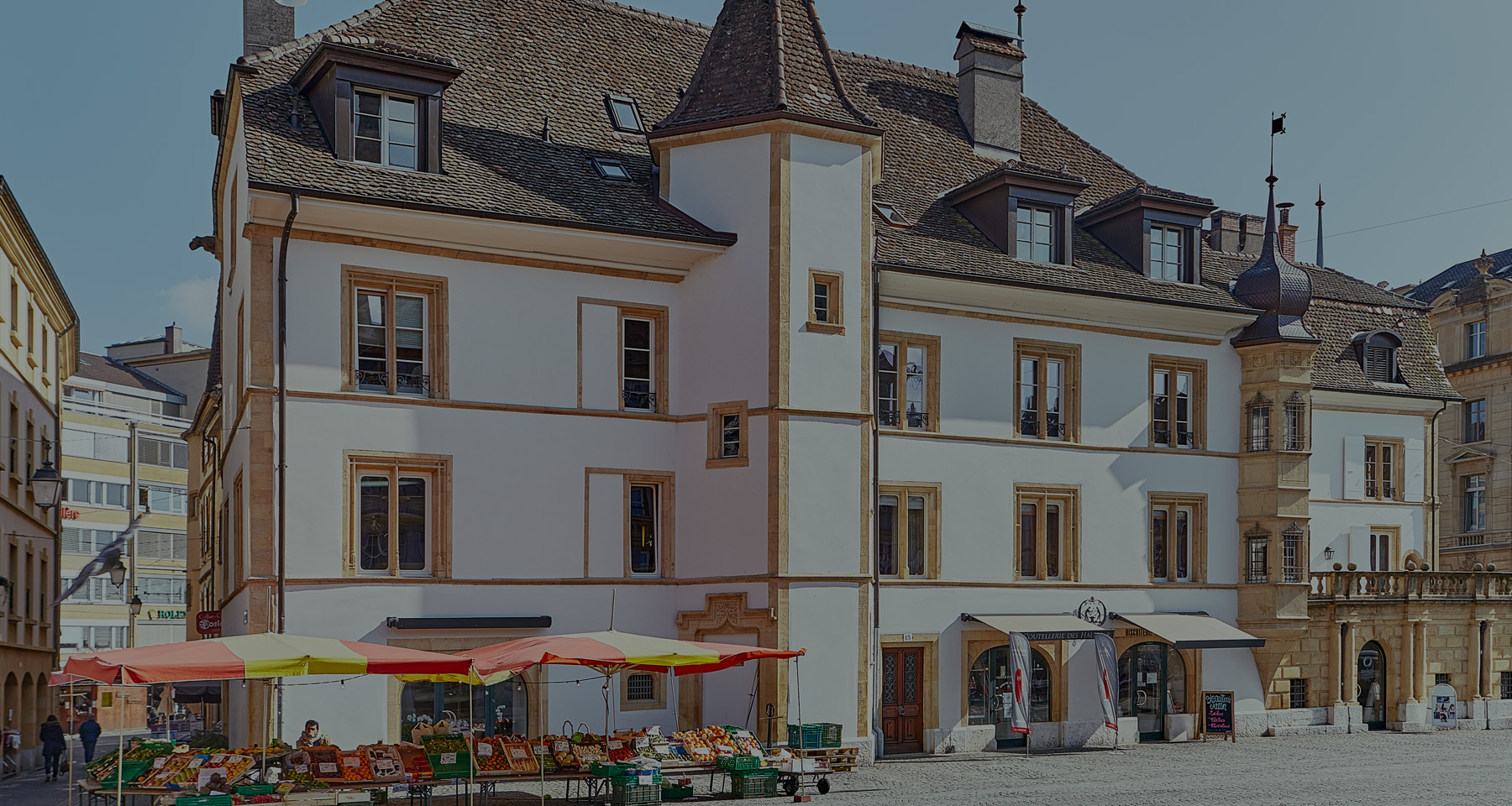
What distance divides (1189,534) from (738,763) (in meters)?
14.2

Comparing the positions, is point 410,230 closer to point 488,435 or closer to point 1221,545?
point 488,435

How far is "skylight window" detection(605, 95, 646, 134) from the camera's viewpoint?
28.5 meters

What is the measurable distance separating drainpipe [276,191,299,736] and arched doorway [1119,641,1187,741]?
54.3ft

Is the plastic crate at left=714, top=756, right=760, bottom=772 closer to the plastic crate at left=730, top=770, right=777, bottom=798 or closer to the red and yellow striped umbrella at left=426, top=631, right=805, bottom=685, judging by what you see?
the plastic crate at left=730, top=770, right=777, bottom=798

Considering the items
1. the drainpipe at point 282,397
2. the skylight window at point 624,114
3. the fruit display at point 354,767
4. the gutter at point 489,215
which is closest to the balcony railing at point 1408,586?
the gutter at point 489,215

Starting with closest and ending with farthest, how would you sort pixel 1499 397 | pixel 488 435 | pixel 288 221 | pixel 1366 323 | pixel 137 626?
pixel 288 221 → pixel 488 435 → pixel 1366 323 → pixel 1499 397 → pixel 137 626

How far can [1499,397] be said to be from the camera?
5750 centimetres

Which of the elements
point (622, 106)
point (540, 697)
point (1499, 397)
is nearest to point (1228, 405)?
point (622, 106)

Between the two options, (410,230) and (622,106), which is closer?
(410,230)

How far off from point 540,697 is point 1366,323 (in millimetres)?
23771

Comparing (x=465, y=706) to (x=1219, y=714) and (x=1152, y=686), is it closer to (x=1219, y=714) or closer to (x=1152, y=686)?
(x=1152, y=686)

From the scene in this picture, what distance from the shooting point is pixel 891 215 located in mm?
29594

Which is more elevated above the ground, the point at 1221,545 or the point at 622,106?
the point at 622,106

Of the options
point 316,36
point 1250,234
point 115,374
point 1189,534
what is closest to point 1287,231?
point 1250,234
